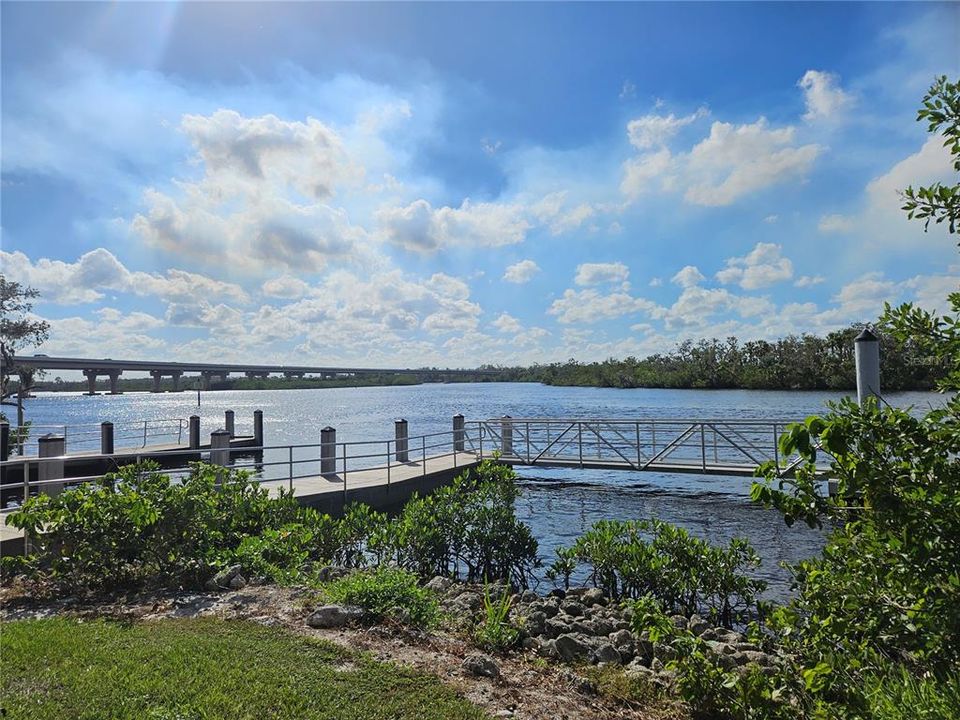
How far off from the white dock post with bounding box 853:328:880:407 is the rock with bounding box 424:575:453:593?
6098 millimetres

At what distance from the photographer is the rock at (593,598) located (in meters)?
7.31

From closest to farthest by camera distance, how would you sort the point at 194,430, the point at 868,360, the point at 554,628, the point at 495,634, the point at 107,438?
the point at 495,634 < the point at 554,628 < the point at 868,360 < the point at 107,438 < the point at 194,430

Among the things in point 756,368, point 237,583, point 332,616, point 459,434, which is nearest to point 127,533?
point 237,583

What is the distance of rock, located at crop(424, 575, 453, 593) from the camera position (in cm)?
719

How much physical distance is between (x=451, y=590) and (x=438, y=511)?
4.80ft

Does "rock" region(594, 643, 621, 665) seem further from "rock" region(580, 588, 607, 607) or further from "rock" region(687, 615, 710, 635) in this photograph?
"rock" region(580, 588, 607, 607)

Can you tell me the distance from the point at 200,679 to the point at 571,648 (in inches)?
117

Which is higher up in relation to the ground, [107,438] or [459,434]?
[107,438]

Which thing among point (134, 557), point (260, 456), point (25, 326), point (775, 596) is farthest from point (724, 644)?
point (25, 326)

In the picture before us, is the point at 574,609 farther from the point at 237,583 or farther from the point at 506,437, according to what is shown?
the point at 506,437

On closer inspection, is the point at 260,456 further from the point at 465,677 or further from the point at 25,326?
the point at 465,677

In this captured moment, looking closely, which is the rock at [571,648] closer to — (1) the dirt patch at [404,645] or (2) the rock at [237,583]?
(1) the dirt patch at [404,645]

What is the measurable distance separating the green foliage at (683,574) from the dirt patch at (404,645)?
2838 millimetres

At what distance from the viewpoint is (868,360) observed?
811cm
